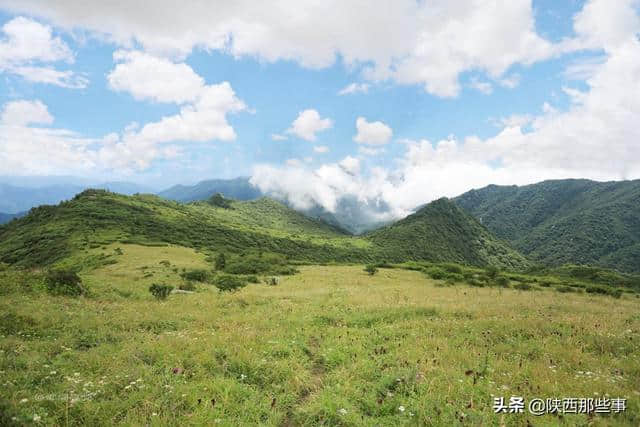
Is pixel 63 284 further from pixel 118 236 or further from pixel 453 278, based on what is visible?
pixel 118 236

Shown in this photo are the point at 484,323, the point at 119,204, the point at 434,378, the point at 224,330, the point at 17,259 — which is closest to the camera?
the point at 434,378

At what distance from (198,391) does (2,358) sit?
545cm

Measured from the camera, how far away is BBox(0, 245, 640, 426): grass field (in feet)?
22.0

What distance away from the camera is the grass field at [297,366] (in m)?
6.69

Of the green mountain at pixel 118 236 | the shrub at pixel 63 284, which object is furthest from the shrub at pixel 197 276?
the green mountain at pixel 118 236

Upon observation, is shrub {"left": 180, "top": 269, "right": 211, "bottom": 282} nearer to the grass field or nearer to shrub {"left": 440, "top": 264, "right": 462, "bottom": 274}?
the grass field

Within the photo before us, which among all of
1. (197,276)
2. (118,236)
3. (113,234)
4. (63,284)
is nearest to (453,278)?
(197,276)

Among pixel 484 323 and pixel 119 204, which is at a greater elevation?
pixel 119 204

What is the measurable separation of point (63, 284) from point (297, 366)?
17545 millimetres

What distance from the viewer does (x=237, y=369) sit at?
8.90m

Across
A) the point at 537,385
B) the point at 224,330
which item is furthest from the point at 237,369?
the point at 537,385

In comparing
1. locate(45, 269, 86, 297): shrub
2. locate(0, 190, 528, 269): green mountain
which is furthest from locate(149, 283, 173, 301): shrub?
locate(0, 190, 528, 269): green mountain

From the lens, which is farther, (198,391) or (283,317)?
(283,317)

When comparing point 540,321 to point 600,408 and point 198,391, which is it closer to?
point 600,408
